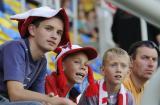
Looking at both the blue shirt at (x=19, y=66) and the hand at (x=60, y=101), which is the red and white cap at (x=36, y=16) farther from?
the hand at (x=60, y=101)

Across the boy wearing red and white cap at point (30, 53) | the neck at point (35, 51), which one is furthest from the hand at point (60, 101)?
the neck at point (35, 51)

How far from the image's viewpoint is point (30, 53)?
3.39 m

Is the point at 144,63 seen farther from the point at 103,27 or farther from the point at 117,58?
the point at 103,27

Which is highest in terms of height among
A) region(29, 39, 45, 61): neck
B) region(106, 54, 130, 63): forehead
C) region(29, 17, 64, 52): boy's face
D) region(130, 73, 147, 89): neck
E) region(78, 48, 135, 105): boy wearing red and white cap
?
region(29, 17, 64, 52): boy's face

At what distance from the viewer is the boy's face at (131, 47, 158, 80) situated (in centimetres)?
458

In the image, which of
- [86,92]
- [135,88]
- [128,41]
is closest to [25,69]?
[86,92]

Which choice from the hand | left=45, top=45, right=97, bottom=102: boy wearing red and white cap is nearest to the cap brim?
left=45, top=45, right=97, bottom=102: boy wearing red and white cap

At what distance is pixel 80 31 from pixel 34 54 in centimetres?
724

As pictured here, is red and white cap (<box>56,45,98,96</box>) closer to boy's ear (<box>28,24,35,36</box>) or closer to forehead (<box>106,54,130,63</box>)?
forehead (<box>106,54,130,63</box>)

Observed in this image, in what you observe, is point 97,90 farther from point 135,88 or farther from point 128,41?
point 128,41

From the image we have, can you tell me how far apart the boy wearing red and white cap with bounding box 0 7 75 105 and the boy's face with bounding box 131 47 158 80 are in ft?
3.55

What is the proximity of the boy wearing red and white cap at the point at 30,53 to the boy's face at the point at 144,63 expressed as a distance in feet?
3.55

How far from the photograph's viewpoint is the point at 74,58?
13.3ft

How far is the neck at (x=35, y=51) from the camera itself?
3406 millimetres
